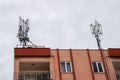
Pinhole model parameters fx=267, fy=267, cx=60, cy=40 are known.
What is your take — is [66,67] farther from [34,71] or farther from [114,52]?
[114,52]

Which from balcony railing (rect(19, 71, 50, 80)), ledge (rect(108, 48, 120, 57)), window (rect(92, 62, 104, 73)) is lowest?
balcony railing (rect(19, 71, 50, 80))

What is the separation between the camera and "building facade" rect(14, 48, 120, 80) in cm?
2792

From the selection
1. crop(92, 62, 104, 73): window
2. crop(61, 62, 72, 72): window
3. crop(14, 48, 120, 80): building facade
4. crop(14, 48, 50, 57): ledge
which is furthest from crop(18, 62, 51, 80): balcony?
crop(92, 62, 104, 73): window

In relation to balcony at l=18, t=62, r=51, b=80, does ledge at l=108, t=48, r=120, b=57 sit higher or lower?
higher

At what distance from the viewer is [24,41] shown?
110 feet

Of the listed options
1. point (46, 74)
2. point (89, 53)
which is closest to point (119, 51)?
point (89, 53)

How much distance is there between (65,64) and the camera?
A: 2881 centimetres

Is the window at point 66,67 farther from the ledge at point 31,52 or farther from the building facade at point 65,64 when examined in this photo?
the ledge at point 31,52

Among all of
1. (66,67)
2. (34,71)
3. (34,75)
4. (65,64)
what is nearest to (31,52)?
(34,75)

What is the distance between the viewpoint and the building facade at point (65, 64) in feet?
91.6

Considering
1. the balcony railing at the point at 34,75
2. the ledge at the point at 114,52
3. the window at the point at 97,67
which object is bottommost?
the balcony railing at the point at 34,75

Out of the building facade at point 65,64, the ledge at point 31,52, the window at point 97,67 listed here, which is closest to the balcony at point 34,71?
the building facade at point 65,64

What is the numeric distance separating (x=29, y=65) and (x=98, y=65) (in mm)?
7583

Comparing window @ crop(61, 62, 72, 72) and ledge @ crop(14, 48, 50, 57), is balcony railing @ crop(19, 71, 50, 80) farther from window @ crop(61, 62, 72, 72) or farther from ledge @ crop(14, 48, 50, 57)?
ledge @ crop(14, 48, 50, 57)
